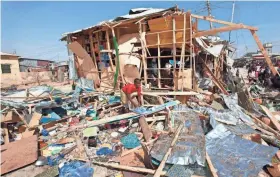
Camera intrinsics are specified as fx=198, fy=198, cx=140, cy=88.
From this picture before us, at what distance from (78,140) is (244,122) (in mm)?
5034

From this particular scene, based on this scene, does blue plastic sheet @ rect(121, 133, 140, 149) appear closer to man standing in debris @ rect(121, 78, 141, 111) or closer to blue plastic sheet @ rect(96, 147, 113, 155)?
blue plastic sheet @ rect(96, 147, 113, 155)

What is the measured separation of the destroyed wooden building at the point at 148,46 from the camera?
8.52 metres

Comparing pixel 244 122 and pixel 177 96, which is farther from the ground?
pixel 177 96

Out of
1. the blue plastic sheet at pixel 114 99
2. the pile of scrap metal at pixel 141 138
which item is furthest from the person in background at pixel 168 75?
the blue plastic sheet at pixel 114 99

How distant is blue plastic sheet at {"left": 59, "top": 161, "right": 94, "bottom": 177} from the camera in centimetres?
414

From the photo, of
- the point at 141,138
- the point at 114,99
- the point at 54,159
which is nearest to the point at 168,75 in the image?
the point at 114,99

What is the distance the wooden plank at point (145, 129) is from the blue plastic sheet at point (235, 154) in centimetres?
151

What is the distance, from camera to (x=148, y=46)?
9.26m

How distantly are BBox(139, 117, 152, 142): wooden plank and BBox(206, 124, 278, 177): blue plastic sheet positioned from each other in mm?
1506

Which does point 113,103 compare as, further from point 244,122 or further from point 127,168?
point 244,122

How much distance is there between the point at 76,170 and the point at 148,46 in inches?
256

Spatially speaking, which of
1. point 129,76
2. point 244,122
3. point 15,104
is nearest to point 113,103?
point 129,76

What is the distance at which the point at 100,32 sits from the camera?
34.4 feet

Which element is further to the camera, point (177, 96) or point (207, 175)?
point (177, 96)
